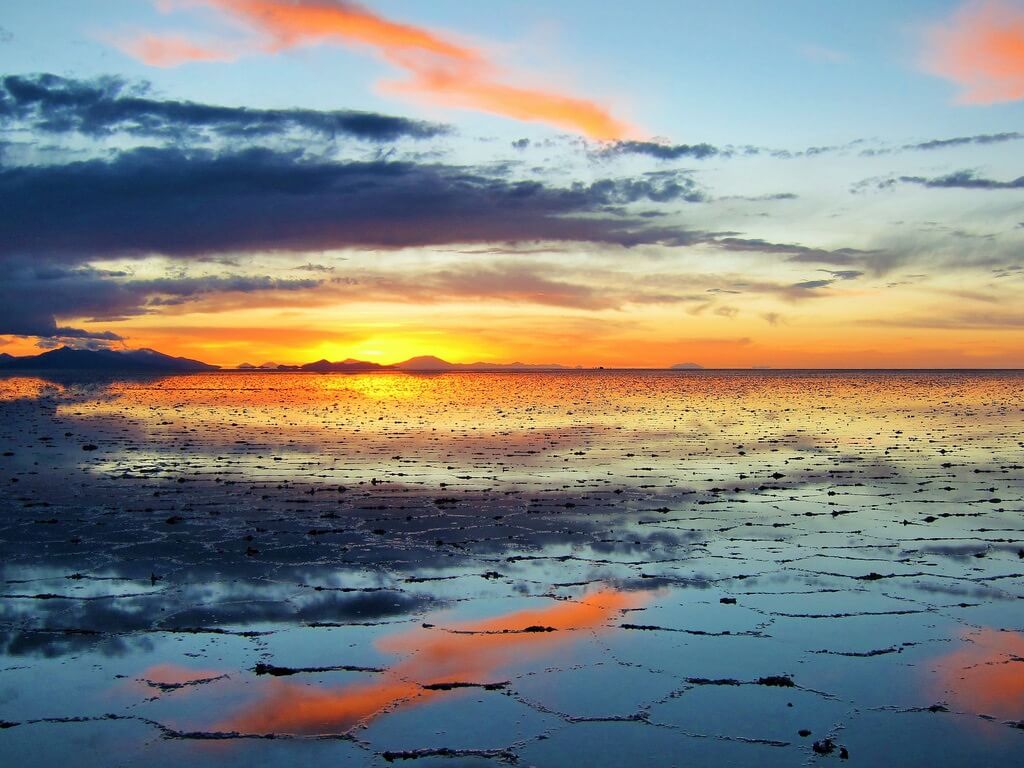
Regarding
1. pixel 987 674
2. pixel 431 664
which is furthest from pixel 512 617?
pixel 987 674

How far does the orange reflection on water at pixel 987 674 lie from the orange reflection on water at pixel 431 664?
4838 mm

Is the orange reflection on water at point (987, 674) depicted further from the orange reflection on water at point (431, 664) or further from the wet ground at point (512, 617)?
the orange reflection on water at point (431, 664)

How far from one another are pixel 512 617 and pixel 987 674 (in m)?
6.83

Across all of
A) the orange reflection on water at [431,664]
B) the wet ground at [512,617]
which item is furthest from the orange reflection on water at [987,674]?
the orange reflection on water at [431,664]

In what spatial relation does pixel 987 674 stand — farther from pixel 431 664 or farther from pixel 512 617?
pixel 431 664

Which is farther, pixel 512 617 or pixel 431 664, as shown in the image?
pixel 512 617

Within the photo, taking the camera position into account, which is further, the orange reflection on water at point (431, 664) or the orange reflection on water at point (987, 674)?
the orange reflection on water at point (987, 674)

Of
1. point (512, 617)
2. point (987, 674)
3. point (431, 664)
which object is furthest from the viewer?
point (512, 617)

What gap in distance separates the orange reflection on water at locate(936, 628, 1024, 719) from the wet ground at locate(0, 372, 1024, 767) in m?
0.04

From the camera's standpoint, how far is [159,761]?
28.5 feet

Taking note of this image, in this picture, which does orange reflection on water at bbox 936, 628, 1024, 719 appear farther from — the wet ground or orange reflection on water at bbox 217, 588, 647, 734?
orange reflection on water at bbox 217, 588, 647, 734

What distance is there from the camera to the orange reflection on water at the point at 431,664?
966 cm

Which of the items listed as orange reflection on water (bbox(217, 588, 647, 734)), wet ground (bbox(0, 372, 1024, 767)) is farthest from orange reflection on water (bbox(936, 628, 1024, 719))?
orange reflection on water (bbox(217, 588, 647, 734))

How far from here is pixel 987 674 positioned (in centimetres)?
1087
